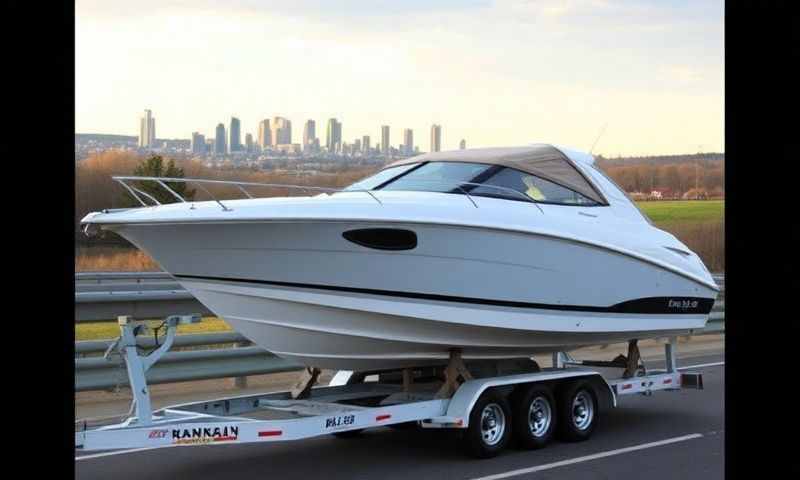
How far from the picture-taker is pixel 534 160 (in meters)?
10.3

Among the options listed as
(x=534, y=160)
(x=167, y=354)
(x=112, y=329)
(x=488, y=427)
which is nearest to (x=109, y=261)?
(x=112, y=329)

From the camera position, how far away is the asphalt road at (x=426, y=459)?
8.67 meters

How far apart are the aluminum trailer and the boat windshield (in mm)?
1551

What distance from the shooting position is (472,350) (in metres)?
9.53

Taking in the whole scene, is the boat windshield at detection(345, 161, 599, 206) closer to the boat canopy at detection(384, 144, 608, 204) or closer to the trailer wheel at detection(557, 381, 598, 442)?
the boat canopy at detection(384, 144, 608, 204)

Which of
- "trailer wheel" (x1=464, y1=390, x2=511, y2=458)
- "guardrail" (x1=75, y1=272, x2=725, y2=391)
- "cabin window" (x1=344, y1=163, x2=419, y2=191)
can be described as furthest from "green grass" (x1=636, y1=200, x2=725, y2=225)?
"trailer wheel" (x1=464, y1=390, x2=511, y2=458)

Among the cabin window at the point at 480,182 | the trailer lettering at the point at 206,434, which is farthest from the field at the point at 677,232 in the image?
the trailer lettering at the point at 206,434

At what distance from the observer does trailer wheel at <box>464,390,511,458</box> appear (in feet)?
29.7

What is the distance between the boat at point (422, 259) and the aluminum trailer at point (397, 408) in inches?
14.2

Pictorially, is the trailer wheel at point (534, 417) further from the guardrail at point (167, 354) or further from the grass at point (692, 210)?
the grass at point (692, 210)
